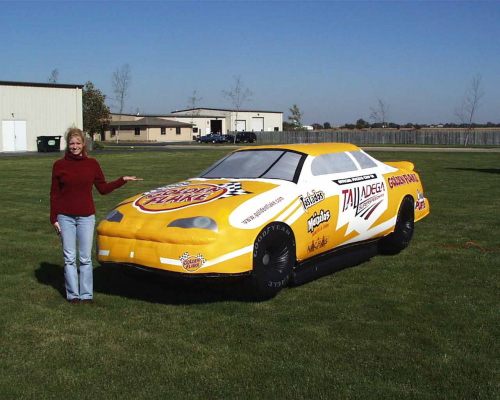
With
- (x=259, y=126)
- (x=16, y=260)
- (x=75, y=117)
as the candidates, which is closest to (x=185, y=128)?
(x=259, y=126)

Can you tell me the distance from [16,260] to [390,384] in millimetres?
Answer: 5544

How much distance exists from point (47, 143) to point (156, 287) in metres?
40.1

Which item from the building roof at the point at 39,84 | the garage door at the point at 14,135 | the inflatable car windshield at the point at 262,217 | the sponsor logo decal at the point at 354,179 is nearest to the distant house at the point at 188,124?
the building roof at the point at 39,84

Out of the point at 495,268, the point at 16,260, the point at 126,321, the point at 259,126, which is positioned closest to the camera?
the point at 126,321

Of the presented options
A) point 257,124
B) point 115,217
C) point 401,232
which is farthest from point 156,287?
point 257,124

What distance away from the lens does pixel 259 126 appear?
4281 inches

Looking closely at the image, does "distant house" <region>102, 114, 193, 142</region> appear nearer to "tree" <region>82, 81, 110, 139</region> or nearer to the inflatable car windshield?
"tree" <region>82, 81, 110, 139</region>

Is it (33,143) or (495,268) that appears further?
(33,143)

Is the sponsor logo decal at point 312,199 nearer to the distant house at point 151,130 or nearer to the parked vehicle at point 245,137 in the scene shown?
the parked vehicle at point 245,137

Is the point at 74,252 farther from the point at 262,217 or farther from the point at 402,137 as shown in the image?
the point at 402,137

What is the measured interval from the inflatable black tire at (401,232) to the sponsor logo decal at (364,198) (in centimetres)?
61

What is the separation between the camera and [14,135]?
4497cm

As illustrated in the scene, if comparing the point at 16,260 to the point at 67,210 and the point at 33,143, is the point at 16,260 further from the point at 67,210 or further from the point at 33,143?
the point at 33,143

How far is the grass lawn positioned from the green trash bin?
1486 inches
